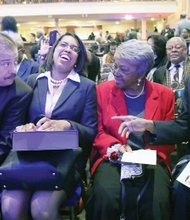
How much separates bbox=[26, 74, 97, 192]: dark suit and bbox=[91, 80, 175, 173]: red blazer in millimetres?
59

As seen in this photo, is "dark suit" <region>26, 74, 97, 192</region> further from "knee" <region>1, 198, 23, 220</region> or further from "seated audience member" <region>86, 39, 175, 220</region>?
"knee" <region>1, 198, 23, 220</region>

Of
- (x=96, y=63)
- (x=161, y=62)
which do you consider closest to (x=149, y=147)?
(x=96, y=63)

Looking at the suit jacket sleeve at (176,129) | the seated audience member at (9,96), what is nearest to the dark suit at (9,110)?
the seated audience member at (9,96)

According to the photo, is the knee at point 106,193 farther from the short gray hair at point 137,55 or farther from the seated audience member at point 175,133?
the short gray hair at point 137,55

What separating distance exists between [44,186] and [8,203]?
0.21 meters

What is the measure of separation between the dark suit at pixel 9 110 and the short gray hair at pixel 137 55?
69cm

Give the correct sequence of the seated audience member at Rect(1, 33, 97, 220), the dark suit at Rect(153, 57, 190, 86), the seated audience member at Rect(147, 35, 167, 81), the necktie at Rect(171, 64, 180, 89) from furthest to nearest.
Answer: the seated audience member at Rect(147, 35, 167, 81) < the dark suit at Rect(153, 57, 190, 86) < the necktie at Rect(171, 64, 180, 89) < the seated audience member at Rect(1, 33, 97, 220)

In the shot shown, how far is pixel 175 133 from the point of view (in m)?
2.46

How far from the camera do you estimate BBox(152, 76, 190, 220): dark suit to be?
2.21m

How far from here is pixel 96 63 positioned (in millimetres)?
4934

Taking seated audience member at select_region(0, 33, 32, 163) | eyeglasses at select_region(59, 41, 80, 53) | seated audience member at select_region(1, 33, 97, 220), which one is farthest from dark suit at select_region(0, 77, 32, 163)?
eyeglasses at select_region(59, 41, 80, 53)

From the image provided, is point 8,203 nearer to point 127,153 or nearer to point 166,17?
point 127,153

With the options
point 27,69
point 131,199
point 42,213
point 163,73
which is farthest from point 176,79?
point 42,213

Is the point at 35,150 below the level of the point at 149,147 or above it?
above
